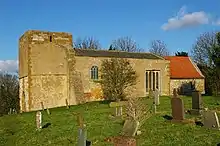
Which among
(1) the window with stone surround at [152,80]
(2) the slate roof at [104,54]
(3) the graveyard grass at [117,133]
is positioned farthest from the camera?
(1) the window with stone surround at [152,80]

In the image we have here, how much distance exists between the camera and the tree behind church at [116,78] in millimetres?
35625

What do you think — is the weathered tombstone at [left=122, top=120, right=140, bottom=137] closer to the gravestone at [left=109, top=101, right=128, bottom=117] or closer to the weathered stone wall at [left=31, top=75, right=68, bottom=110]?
the gravestone at [left=109, top=101, right=128, bottom=117]

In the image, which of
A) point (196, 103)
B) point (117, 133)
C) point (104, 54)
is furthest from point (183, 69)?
point (117, 133)

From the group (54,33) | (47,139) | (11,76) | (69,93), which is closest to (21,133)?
(47,139)

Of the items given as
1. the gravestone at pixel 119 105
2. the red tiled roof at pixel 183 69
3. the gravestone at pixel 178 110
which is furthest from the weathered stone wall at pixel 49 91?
the gravestone at pixel 178 110

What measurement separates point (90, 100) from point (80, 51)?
6.70 meters

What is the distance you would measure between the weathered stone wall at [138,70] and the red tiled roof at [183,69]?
2.17 meters

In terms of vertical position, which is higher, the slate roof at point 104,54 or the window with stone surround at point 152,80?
the slate roof at point 104,54

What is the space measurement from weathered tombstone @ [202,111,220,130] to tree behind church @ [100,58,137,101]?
22.0 meters

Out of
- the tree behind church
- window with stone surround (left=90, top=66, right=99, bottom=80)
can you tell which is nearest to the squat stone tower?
window with stone surround (left=90, top=66, right=99, bottom=80)

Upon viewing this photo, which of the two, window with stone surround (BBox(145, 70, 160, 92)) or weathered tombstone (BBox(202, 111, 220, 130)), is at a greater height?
window with stone surround (BBox(145, 70, 160, 92))

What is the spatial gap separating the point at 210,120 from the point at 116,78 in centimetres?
2246

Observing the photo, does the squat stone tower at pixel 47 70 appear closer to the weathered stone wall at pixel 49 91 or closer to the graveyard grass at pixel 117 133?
the weathered stone wall at pixel 49 91

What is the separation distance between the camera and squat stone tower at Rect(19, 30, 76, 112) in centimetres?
3409
